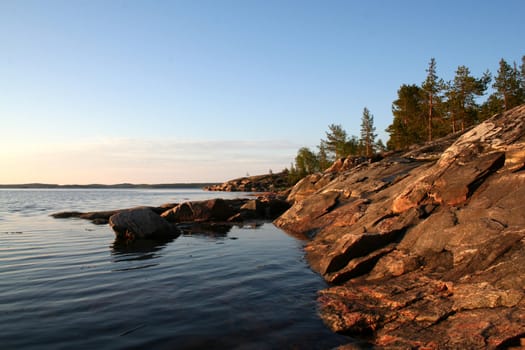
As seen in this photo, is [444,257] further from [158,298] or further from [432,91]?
[432,91]

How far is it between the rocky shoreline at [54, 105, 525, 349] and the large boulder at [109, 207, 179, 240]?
72 millimetres

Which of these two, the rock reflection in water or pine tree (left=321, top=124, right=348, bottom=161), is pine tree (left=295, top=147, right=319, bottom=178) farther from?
the rock reflection in water

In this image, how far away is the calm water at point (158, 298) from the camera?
6.53 m

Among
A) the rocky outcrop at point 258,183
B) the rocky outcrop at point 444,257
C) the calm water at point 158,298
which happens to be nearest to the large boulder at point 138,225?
the calm water at point 158,298

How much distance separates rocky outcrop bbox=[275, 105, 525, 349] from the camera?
20.4ft

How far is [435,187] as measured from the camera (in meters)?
12.4

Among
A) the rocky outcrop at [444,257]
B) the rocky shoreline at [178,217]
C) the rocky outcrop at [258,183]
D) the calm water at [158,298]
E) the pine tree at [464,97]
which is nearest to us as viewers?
the rocky outcrop at [444,257]

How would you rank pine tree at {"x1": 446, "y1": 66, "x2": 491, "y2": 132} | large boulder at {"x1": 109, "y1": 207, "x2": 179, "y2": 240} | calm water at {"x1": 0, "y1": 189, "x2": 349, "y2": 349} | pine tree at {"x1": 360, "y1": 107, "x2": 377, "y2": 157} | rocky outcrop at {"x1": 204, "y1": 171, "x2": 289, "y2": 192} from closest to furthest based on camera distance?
1. calm water at {"x1": 0, "y1": 189, "x2": 349, "y2": 349}
2. large boulder at {"x1": 109, "y1": 207, "x2": 179, "y2": 240}
3. pine tree at {"x1": 446, "y1": 66, "x2": 491, "y2": 132}
4. pine tree at {"x1": 360, "y1": 107, "x2": 377, "y2": 157}
5. rocky outcrop at {"x1": 204, "y1": 171, "x2": 289, "y2": 192}

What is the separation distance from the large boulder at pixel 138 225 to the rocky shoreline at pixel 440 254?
7 cm

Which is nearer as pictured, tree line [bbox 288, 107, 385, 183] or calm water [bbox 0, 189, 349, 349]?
calm water [bbox 0, 189, 349, 349]

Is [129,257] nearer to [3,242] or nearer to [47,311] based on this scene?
[47,311]

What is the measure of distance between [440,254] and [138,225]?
47.0 ft

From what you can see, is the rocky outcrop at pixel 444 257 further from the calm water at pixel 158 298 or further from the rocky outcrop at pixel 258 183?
the rocky outcrop at pixel 258 183

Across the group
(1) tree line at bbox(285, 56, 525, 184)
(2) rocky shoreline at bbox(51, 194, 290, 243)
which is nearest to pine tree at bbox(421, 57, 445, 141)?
(1) tree line at bbox(285, 56, 525, 184)
